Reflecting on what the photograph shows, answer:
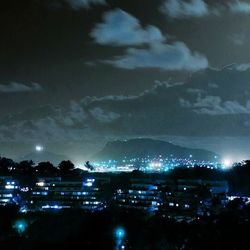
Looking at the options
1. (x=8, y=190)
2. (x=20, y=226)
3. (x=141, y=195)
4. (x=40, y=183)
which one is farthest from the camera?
(x=40, y=183)

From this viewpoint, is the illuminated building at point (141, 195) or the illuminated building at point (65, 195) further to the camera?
the illuminated building at point (65, 195)

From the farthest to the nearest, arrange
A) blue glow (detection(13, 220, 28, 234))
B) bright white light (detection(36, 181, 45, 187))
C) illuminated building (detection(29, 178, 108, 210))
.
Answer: bright white light (detection(36, 181, 45, 187))
illuminated building (detection(29, 178, 108, 210))
blue glow (detection(13, 220, 28, 234))

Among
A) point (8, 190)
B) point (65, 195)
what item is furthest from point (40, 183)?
point (65, 195)

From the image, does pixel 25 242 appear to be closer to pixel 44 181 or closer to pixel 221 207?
pixel 221 207

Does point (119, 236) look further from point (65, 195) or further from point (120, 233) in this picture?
point (65, 195)

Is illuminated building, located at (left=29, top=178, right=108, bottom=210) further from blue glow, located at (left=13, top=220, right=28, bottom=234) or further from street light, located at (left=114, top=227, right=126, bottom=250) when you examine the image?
street light, located at (left=114, top=227, right=126, bottom=250)

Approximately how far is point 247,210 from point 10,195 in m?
40.6

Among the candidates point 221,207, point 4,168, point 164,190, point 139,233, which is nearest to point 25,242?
point 139,233

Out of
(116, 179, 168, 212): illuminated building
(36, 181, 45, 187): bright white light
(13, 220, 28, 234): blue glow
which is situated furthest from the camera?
(36, 181, 45, 187): bright white light

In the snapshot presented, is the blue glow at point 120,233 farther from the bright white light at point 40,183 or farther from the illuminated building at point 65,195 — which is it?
the bright white light at point 40,183

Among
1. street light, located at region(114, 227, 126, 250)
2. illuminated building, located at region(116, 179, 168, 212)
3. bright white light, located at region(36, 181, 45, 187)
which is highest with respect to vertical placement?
bright white light, located at region(36, 181, 45, 187)

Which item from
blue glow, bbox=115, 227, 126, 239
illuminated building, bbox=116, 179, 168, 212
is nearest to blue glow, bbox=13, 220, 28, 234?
blue glow, bbox=115, 227, 126, 239

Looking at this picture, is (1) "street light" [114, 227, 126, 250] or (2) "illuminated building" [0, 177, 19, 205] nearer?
(1) "street light" [114, 227, 126, 250]

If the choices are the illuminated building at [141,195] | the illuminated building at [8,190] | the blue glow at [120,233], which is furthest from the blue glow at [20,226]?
the illuminated building at [8,190]
